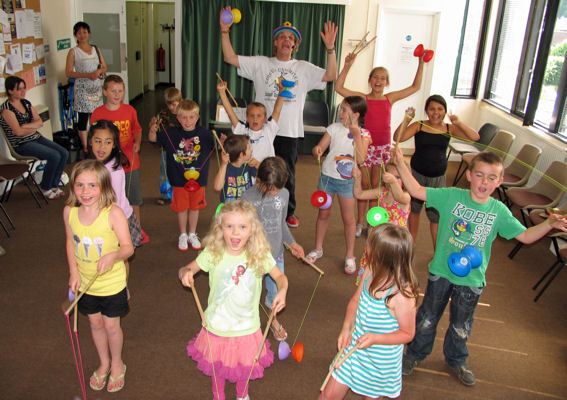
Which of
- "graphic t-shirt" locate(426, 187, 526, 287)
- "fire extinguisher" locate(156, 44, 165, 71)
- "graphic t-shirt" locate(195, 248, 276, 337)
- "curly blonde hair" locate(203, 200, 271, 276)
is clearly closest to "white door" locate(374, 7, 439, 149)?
"graphic t-shirt" locate(426, 187, 526, 287)

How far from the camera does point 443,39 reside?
7652 millimetres

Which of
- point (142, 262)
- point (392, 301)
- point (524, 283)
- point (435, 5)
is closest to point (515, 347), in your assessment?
point (524, 283)

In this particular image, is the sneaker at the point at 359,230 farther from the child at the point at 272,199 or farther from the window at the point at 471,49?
the window at the point at 471,49

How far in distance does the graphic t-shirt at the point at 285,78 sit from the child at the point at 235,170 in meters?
1.01

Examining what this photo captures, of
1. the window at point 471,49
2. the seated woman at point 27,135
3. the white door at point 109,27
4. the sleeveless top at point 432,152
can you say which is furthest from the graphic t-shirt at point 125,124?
the window at point 471,49

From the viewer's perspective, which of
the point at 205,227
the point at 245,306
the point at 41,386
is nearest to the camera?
the point at 245,306

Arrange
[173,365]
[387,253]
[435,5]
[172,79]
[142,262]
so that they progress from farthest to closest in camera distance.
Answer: [172,79] < [435,5] < [142,262] < [173,365] < [387,253]

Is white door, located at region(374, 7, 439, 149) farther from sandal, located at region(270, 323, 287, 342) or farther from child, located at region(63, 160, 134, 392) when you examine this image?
child, located at region(63, 160, 134, 392)

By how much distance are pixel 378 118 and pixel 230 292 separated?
2.71 m

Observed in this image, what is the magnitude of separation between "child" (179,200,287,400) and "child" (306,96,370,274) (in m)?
1.54

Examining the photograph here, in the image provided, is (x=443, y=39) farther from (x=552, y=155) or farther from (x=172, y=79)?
(x=172, y=79)

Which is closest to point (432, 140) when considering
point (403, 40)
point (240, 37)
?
point (403, 40)

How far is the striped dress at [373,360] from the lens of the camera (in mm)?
2115

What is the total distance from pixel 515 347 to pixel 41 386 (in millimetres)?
2999
